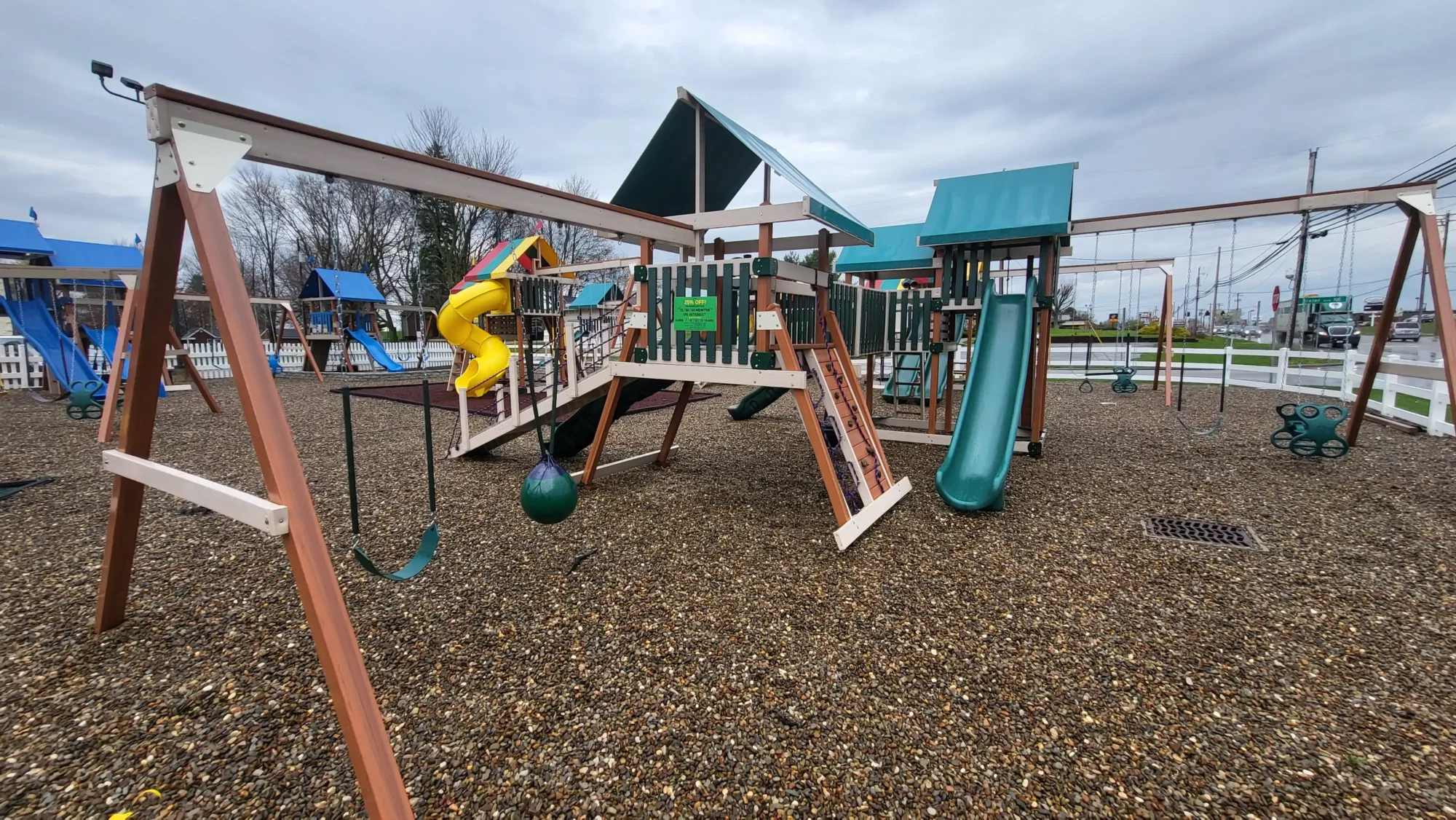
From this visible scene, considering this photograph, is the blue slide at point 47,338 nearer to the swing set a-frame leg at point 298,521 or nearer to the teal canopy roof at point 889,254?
the swing set a-frame leg at point 298,521

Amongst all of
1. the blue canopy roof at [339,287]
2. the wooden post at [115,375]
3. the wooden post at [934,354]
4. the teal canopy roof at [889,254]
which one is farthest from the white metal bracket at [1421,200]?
the blue canopy roof at [339,287]

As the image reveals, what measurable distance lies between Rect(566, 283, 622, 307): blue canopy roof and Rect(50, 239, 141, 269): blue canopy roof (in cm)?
1455

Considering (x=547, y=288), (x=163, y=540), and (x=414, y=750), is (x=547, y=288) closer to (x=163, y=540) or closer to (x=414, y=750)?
(x=163, y=540)

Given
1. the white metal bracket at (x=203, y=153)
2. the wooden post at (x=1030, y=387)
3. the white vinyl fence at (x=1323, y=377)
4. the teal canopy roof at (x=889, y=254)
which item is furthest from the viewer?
the teal canopy roof at (x=889, y=254)

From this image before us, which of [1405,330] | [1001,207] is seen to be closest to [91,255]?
[1001,207]

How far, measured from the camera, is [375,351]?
20.6 meters

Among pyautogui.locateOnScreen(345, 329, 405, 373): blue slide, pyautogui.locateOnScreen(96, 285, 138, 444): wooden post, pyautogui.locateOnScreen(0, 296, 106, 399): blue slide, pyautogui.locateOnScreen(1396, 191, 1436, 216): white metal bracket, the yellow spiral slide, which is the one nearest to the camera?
pyautogui.locateOnScreen(1396, 191, 1436, 216): white metal bracket

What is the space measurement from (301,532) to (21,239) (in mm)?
15569

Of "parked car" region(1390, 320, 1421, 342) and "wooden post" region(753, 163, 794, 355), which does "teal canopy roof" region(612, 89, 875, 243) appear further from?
"parked car" region(1390, 320, 1421, 342)

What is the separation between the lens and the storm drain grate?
4.19 meters

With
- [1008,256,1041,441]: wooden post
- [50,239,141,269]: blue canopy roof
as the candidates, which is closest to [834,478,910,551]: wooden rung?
[1008,256,1041,441]: wooden post

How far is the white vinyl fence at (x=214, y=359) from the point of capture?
42.4 ft

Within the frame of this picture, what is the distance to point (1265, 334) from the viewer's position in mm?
47344

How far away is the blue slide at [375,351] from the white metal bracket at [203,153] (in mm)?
20844
